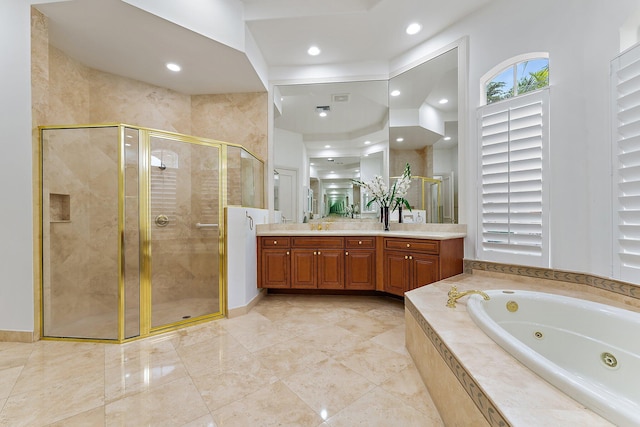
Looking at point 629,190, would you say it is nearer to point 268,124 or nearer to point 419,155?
point 419,155

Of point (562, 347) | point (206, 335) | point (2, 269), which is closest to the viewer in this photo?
point (562, 347)

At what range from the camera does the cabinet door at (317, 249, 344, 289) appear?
2.80 meters

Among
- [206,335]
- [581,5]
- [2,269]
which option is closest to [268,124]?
[206,335]

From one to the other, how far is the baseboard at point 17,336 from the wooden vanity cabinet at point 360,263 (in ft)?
8.71

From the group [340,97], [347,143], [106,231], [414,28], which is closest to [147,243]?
[106,231]

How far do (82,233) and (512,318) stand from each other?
11.0ft

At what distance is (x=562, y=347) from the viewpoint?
1.44m

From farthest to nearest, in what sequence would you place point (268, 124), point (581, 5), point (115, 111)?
point (268, 124), point (115, 111), point (581, 5)

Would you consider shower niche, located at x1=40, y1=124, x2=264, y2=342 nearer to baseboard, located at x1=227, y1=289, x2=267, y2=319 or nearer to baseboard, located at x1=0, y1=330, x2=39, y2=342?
baseboard, located at x1=0, y1=330, x2=39, y2=342

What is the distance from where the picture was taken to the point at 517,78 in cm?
221

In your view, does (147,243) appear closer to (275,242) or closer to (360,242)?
(275,242)

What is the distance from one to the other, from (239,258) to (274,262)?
443 mm

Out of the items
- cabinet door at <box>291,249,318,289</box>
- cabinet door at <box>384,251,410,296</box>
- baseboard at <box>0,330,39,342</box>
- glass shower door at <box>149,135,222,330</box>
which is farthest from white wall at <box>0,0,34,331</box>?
cabinet door at <box>384,251,410,296</box>

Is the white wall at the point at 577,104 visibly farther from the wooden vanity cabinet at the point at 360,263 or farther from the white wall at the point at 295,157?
the white wall at the point at 295,157
